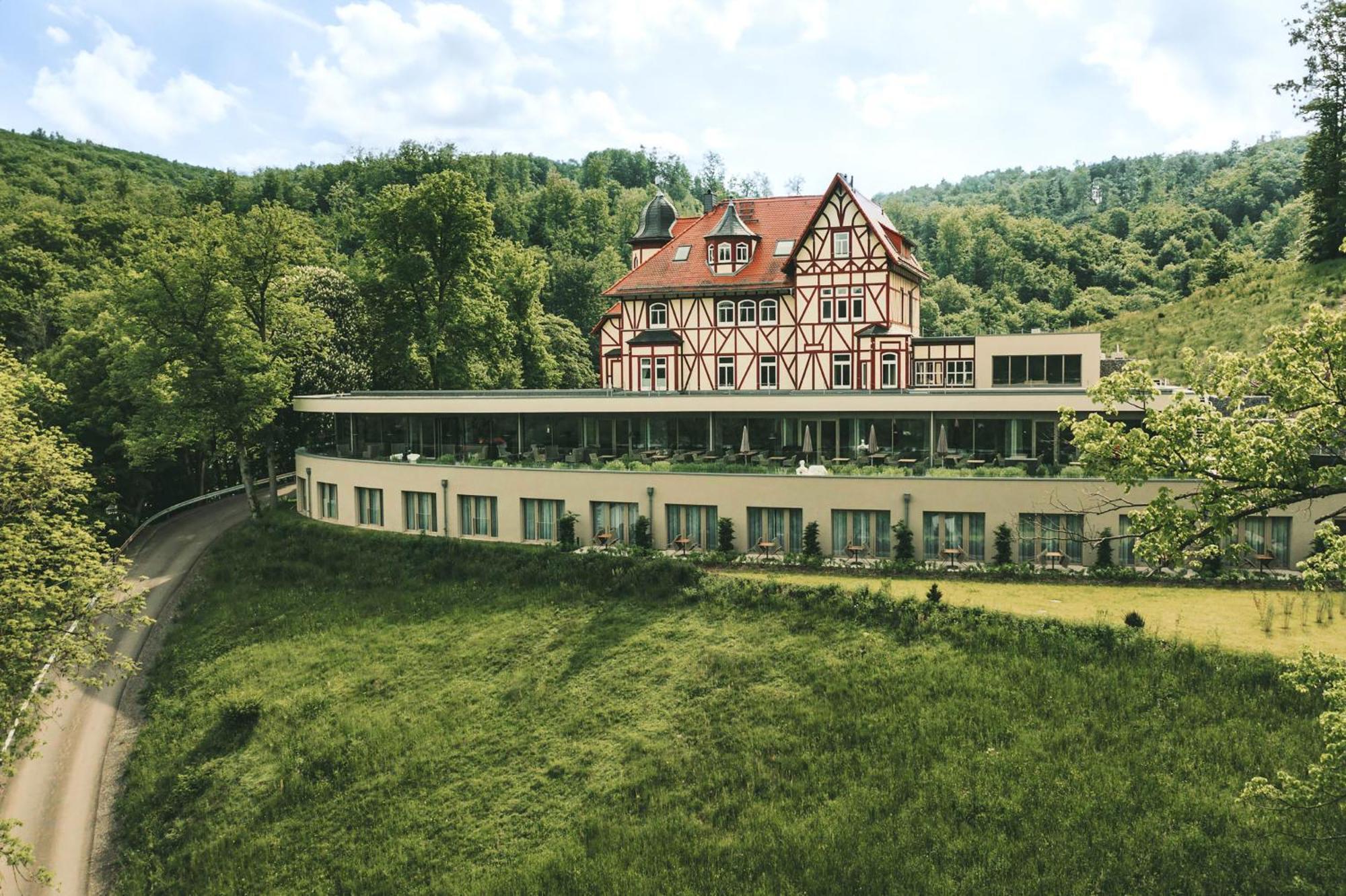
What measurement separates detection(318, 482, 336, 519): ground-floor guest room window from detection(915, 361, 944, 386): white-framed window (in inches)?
861

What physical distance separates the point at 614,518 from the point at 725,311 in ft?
43.1

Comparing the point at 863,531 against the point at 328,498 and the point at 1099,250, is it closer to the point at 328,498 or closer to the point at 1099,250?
the point at 328,498

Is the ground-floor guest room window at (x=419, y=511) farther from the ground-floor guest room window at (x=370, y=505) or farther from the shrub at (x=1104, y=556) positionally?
the shrub at (x=1104, y=556)

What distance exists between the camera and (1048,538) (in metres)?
23.4

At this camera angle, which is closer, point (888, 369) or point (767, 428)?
point (767, 428)

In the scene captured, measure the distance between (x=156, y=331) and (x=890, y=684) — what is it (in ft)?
90.6

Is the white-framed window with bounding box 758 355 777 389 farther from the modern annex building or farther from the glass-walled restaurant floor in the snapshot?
the glass-walled restaurant floor

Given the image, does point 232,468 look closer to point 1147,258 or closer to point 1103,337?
point 1103,337

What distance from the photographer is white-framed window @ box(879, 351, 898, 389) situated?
3562 cm

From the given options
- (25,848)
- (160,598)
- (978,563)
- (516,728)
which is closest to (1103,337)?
(978,563)

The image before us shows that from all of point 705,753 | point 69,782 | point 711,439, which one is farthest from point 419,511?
point 705,753

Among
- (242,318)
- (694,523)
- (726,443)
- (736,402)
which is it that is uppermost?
(242,318)

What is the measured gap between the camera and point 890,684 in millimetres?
18516

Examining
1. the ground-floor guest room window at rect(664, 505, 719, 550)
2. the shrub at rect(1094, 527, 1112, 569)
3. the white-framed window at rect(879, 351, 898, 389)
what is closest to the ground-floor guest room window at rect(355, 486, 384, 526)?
the ground-floor guest room window at rect(664, 505, 719, 550)
